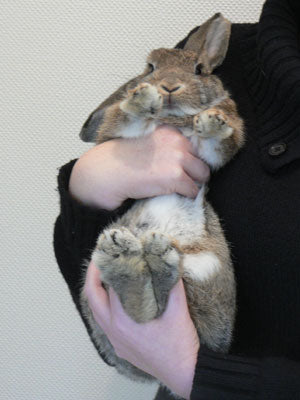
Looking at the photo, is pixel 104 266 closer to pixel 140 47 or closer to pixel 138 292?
pixel 138 292

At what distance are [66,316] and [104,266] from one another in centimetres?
107

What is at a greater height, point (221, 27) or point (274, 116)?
point (221, 27)

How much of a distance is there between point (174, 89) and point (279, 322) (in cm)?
54

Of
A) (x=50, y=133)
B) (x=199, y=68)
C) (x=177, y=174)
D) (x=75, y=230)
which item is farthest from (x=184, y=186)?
(x=50, y=133)

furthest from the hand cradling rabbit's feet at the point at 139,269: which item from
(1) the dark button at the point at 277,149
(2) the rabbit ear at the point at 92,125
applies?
(2) the rabbit ear at the point at 92,125

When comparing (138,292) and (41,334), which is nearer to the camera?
(138,292)

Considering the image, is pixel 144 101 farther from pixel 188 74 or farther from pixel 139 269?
pixel 139 269

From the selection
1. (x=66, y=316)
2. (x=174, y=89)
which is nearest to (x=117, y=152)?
(x=174, y=89)

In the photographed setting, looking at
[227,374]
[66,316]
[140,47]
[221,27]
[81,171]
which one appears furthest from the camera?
[66,316]

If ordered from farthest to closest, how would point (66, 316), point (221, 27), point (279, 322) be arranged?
point (66, 316)
point (221, 27)
point (279, 322)

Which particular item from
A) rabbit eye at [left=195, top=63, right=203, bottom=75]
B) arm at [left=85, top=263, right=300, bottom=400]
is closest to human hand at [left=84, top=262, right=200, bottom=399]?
arm at [left=85, top=263, right=300, bottom=400]

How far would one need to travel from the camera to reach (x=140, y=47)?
1595mm

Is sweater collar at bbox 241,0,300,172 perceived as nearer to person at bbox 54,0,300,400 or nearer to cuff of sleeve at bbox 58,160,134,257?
person at bbox 54,0,300,400

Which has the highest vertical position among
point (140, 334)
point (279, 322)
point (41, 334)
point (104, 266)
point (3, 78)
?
point (3, 78)
